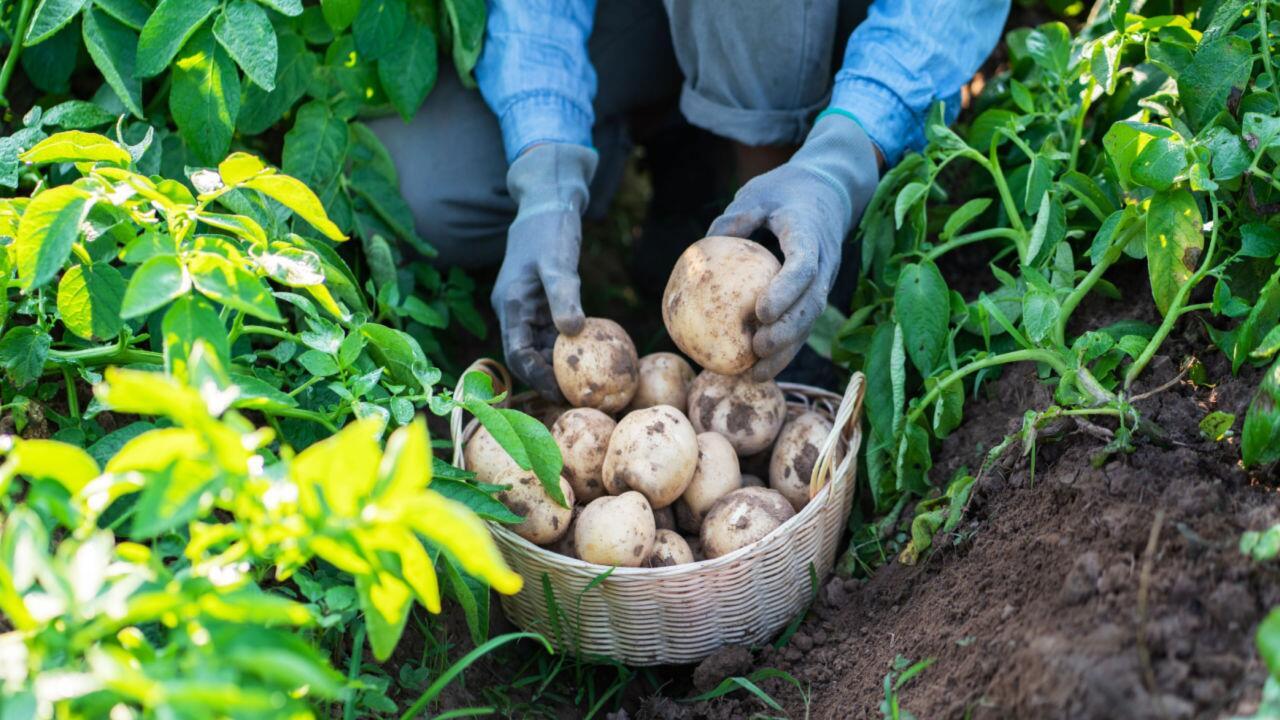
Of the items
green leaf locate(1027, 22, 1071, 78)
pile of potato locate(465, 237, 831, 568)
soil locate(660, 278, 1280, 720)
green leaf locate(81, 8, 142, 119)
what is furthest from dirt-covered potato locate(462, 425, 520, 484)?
green leaf locate(1027, 22, 1071, 78)

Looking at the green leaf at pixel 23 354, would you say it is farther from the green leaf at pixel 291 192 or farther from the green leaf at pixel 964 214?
the green leaf at pixel 964 214

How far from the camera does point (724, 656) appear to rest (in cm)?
172

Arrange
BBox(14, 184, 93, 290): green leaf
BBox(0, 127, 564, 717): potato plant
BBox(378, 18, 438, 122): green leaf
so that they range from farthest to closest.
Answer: BBox(378, 18, 438, 122): green leaf → BBox(14, 184, 93, 290): green leaf → BBox(0, 127, 564, 717): potato plant

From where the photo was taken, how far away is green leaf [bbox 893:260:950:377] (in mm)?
1820

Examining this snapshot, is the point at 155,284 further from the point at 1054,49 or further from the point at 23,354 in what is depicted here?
the point at 1054,49

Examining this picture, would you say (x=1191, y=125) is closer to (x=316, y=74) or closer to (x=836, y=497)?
(x=836, y=497)

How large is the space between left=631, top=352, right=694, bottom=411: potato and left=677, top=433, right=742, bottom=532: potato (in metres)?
0.14

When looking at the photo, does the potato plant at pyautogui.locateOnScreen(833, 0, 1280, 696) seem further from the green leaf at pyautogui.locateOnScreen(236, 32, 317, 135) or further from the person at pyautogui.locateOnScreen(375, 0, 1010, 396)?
the green leaf at pyautogui.locateOnScreen(236, 32, 317, 135)

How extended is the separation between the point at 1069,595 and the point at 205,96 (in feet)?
5.17

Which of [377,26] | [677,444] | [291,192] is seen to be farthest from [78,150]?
[677,444]

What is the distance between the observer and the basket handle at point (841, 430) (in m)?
1.71

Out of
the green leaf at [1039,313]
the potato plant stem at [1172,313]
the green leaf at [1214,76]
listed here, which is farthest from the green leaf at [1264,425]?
the green leaf at [1214,76]

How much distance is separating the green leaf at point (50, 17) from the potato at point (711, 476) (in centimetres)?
131

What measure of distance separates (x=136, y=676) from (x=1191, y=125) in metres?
1.68
